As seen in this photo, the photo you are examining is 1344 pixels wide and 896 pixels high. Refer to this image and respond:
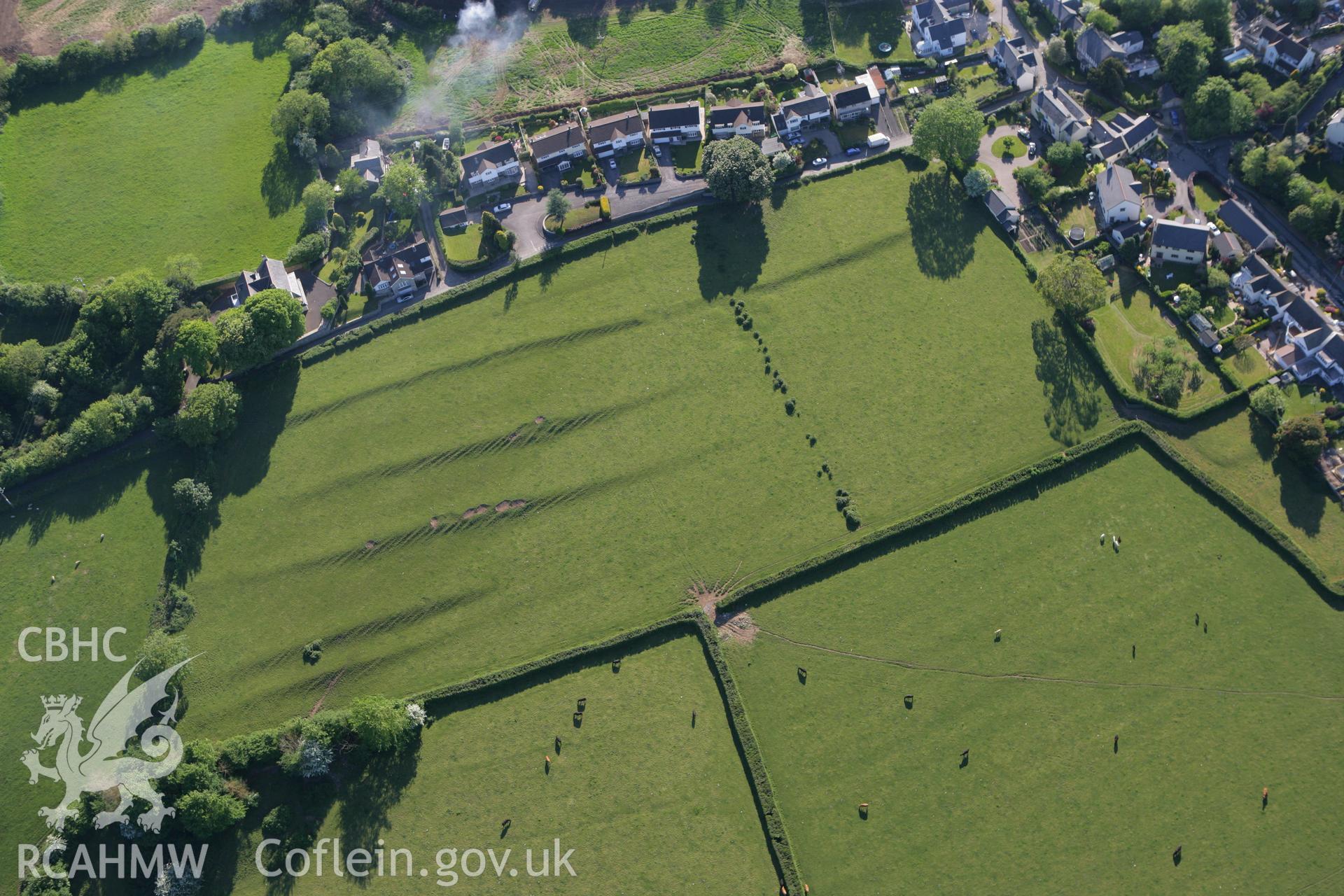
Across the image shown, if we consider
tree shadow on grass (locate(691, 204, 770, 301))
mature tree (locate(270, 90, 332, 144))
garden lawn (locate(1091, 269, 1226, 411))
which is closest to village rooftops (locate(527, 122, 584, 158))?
tree shadow on grass (locate(691, 204, 770, 301))

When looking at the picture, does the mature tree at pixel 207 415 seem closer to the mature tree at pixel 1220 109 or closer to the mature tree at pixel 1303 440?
the mature tree at pixel 1303 440

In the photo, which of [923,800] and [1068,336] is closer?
[923,800]

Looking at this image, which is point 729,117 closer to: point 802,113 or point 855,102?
point 802,113

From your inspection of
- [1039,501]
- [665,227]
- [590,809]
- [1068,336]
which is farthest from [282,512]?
[1068,336]

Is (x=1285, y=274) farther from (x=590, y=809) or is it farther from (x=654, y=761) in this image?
(x=590, y=809)

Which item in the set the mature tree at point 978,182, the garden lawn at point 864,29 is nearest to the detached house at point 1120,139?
the mature tree at point 978,182

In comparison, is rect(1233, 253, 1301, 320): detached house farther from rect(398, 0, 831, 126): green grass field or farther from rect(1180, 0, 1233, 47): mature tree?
rect(398, 0, 831, 126): green grass field

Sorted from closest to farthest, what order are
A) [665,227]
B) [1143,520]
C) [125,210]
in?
[1143,520], [665,227], [125,210]
